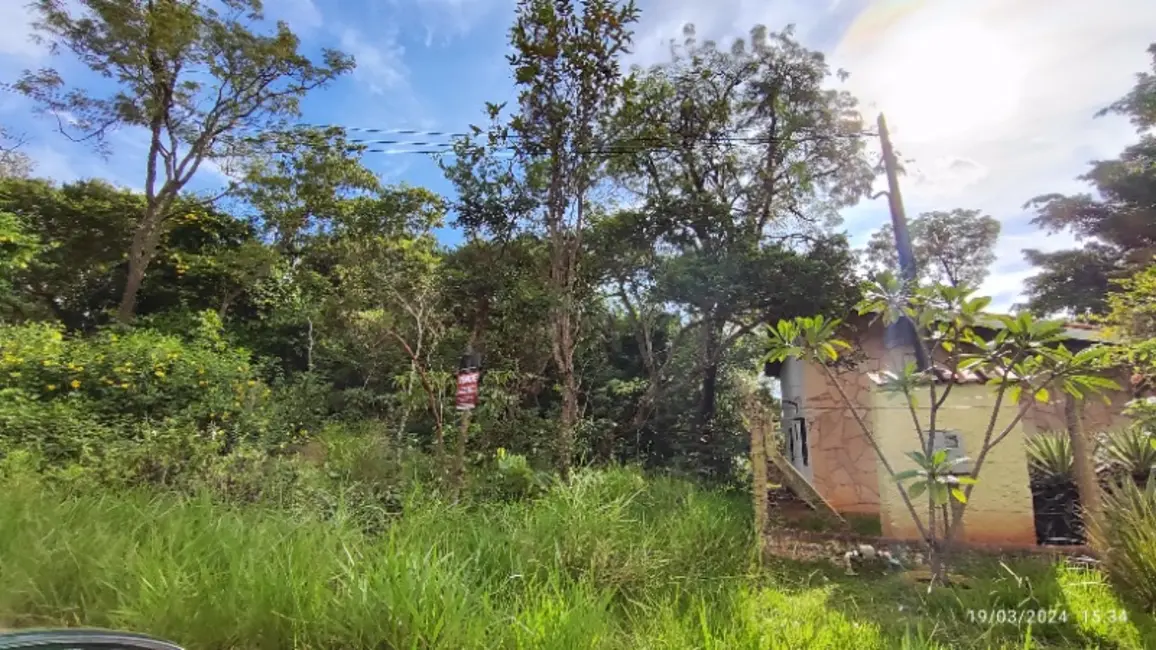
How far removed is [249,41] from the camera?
10.5m

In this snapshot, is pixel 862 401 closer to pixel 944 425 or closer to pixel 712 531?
pixel 944 425

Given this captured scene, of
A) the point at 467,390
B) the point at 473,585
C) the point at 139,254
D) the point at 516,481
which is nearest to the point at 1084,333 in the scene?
the point at 516,481

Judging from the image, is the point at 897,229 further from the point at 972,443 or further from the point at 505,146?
the point at 505,146

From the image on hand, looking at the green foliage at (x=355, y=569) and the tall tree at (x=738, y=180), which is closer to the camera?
the green foliage at (x=355, y=569)

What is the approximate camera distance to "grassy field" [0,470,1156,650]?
2.49 metres

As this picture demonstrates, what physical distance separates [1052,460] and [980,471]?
0.64 m

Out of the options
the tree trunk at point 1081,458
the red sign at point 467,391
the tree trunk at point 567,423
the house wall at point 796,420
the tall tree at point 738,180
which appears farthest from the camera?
the house wall at point 796,420

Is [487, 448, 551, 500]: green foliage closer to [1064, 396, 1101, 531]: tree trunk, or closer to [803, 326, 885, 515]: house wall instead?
[1064, 396, 1101, 531]: tree trunk

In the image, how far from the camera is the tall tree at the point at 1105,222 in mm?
13211

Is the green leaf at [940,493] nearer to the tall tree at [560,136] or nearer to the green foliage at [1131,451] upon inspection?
the green foliage at [1131,451]

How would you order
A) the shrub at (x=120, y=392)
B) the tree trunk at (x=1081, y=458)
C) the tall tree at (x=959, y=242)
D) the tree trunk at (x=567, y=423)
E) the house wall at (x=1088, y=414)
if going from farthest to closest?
the tall tree at (x=959, y=242) → the house wall at (x=1088, y=414) → the tree trunk at (x=567, y=423) → the shrub at (x=120, y=392) → the tree trunk at (x=1081, y=458)

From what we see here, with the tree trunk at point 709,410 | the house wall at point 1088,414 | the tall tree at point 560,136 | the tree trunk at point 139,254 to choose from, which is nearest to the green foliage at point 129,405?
the tree trunk at point 139,254

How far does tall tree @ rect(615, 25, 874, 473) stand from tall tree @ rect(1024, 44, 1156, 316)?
776cm
